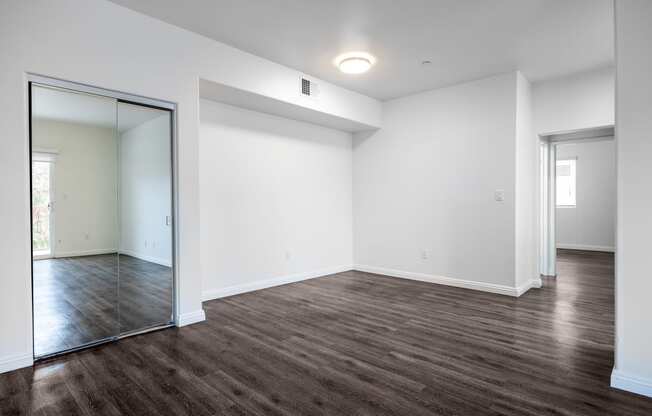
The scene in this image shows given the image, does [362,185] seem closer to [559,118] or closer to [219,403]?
[559,118]

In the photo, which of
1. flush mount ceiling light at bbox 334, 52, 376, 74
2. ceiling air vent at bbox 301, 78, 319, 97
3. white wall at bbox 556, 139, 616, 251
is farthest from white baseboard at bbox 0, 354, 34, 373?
white wall at bbox 556, 139, 616, 251

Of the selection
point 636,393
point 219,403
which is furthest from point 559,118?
point 219,403

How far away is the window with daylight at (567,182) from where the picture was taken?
351 inches

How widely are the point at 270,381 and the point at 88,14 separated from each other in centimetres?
323

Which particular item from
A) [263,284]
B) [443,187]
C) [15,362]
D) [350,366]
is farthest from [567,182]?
[15,362]

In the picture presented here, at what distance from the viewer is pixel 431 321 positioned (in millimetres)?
3607

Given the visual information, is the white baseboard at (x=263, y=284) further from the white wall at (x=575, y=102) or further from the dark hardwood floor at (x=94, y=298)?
the white wall at (x=575, y=102)

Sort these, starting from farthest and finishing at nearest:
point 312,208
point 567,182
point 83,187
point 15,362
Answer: point 567,182 → point 312,208 → point 83,187 → point 15,362

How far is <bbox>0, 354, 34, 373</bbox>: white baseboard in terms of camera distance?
2.50 m

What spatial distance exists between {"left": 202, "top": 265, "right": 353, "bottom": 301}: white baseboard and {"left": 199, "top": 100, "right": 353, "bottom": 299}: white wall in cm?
1

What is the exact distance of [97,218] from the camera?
3.16 m

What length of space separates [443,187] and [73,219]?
178 inches

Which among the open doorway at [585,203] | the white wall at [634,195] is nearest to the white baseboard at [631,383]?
the white wall at [634,195]

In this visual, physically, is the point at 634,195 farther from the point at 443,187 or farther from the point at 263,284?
the point at 263,284
